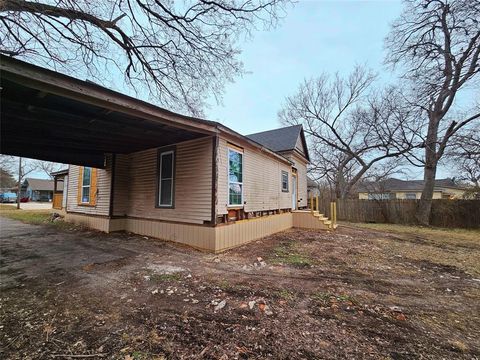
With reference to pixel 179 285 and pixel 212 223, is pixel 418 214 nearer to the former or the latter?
pixel 212 223

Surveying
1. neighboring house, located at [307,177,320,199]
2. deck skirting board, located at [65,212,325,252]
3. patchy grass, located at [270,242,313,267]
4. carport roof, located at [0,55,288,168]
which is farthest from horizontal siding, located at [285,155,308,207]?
patchy grass, located at [270,242,313,267]

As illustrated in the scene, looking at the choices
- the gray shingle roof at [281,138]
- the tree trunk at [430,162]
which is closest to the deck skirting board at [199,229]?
the gray shingle roof at [281,138]

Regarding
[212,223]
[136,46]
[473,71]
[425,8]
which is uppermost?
[425,8]

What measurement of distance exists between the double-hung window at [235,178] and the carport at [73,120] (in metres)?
1.30

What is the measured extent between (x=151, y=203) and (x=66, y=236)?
3.41 metres

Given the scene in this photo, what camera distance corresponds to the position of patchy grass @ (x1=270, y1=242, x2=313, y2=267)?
5406mm

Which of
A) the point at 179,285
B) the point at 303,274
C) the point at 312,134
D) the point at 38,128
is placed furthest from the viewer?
the point at 312,134

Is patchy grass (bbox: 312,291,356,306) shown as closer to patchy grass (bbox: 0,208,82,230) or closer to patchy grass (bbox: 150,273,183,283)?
patchy grass (bbox: 150,273,183,283)

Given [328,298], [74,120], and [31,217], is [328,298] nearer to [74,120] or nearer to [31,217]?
[74,120]

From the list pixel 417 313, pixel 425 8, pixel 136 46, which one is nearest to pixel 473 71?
pixel 425 8

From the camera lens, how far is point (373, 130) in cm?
2031

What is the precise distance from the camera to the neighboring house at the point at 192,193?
635 centimetres

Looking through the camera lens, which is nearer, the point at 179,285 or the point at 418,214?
the point at 179,285

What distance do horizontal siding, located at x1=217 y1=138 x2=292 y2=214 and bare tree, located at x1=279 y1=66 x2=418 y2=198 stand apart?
44.0ft
